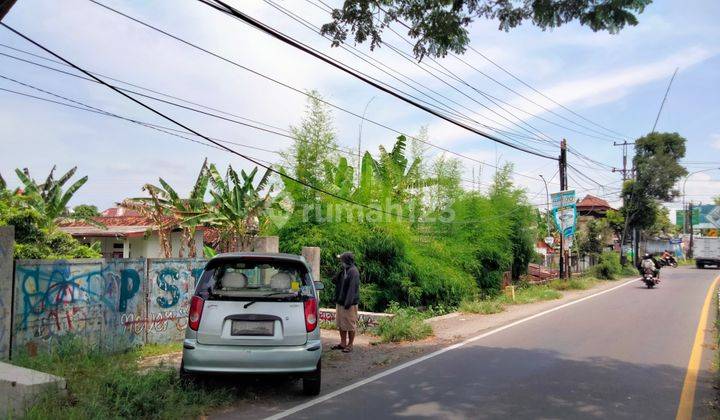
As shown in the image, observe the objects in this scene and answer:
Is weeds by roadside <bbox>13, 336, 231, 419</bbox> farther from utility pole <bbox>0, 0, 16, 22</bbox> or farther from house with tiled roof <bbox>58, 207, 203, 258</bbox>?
house with tiled roof <bbox>58, 207, 203, 258</bbox>

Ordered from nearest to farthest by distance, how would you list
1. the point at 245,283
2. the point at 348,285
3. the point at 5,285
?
1. the point at 245,283
2. the point at 5,285
3. the point at 348,285

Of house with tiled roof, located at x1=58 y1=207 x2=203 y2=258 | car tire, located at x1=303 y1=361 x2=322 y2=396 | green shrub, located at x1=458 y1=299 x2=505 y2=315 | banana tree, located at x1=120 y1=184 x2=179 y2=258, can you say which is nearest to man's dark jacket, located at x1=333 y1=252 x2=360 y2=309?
car tire, located at x1=303 y1=361 x2=322 y2=396

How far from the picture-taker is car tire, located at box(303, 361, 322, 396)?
6.47 m

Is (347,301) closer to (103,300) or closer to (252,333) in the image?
(252,333)

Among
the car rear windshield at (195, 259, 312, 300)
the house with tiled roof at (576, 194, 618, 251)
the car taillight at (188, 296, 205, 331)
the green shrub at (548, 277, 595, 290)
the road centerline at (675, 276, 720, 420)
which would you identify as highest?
the house with tiled roof at (576, 194, 618, 251)

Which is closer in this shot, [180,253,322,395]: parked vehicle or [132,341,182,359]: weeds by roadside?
[180,253,322,395]: parked vehicle

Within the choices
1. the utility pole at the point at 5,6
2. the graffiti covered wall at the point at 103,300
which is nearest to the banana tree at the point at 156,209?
the graffiti covered wall at the point at 103,300

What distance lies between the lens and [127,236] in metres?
24.8

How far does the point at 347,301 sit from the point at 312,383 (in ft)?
10.6

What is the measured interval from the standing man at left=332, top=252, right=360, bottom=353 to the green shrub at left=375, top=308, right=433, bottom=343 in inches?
52.6

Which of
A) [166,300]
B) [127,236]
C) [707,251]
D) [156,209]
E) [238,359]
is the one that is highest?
[156,209]

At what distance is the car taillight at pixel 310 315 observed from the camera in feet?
21.0

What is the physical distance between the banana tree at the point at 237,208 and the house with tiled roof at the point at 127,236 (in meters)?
4.17

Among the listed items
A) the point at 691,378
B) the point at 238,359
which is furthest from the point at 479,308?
the point at 238,359
